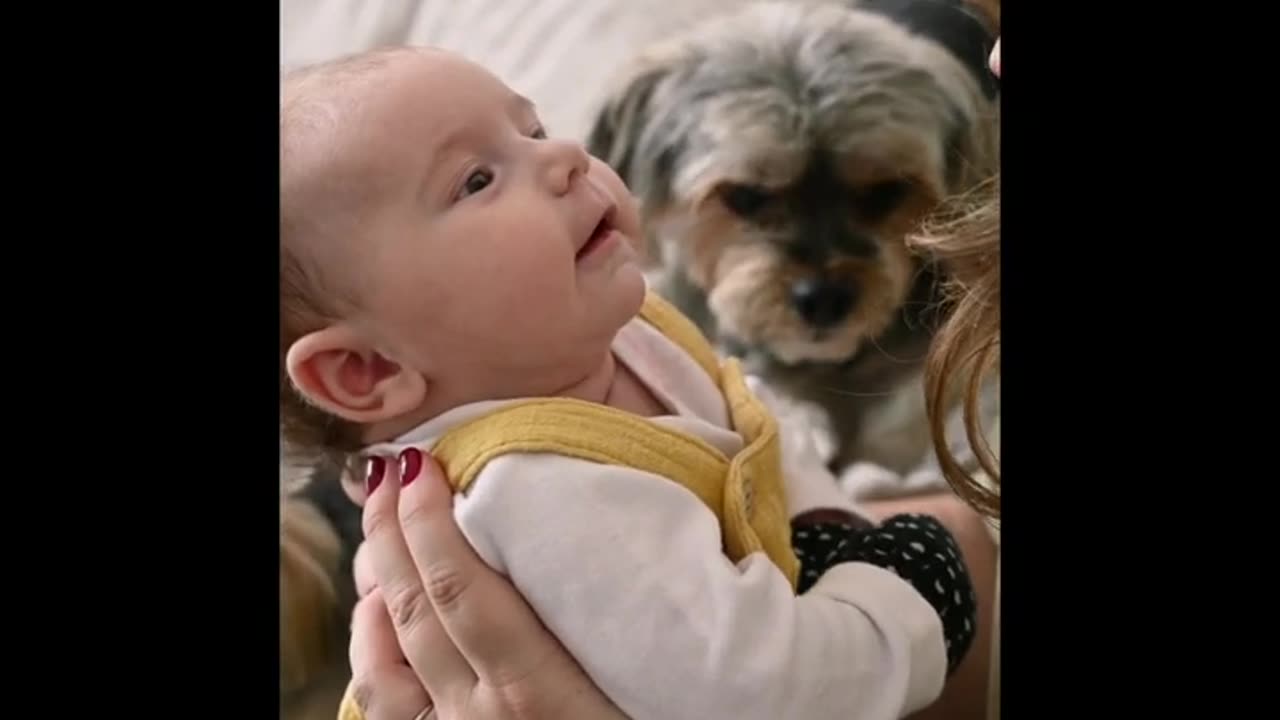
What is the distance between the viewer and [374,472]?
0.79 metres

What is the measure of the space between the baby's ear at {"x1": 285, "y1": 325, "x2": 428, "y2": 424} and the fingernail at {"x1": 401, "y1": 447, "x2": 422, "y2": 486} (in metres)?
0.03

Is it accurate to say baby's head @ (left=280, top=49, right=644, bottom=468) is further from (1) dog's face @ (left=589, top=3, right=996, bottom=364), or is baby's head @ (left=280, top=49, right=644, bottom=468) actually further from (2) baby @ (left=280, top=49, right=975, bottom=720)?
(1) dog's face @ (left=589, top=3, right=996, bottom=364)

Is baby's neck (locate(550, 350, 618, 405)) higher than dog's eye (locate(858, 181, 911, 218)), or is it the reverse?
dog's eye (locate(858, 181, 911, 218))

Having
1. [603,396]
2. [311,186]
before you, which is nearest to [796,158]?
[603,396]

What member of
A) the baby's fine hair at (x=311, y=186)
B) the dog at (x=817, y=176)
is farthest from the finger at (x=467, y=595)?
the dog at (x=817, y=176)

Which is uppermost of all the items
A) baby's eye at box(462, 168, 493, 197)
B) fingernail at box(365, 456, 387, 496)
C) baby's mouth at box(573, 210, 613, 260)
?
baby's eye at box(462, 168, 493, 197)

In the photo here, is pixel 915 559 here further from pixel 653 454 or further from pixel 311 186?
pixel 311 186

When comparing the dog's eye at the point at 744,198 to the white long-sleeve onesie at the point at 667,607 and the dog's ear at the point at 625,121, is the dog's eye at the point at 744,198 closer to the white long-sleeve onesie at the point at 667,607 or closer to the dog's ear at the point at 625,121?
the dog's ear at the point at 625,121

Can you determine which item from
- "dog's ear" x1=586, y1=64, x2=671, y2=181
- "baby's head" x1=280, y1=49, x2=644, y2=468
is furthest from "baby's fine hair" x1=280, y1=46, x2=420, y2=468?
"dog's ear" x1=586, y1=64, x2=671, y2=181

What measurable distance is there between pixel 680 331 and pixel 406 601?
0.88 feet

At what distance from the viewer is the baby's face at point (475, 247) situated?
2.36 ft

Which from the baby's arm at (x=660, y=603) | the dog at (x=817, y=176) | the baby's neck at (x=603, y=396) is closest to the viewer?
the baby's arm at (x=660, y=603)

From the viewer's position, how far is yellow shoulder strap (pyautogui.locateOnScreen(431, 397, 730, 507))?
2.30 feet

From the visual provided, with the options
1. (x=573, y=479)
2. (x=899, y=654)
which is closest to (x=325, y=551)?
(x=573, y=479)
